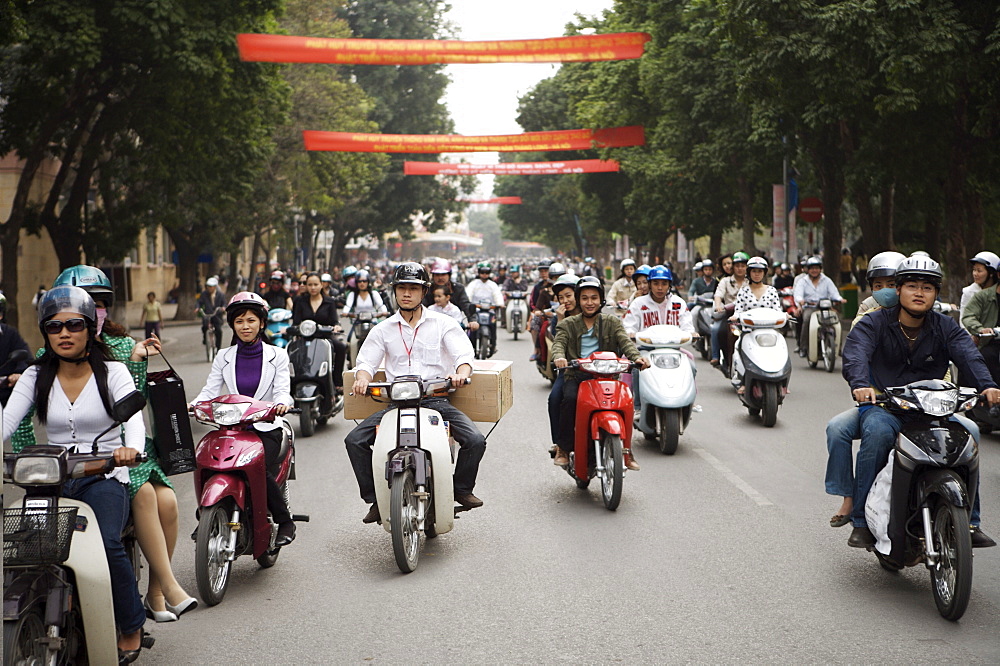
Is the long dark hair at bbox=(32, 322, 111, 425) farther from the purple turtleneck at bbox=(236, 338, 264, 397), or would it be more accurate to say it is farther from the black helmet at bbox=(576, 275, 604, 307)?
the black helmet at bbox=(576, 275, 604, 307)

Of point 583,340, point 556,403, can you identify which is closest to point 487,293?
point 583,340

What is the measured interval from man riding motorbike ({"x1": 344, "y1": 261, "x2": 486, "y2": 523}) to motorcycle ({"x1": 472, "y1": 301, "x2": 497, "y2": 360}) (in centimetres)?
1297

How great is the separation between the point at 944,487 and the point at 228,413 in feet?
11.8

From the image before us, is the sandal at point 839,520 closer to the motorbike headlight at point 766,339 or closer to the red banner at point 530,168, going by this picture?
the motorbike headlight at point 766,339

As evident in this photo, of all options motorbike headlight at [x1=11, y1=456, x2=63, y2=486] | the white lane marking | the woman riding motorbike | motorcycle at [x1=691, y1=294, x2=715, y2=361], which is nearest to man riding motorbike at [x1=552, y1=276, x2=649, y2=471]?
the white lane marking

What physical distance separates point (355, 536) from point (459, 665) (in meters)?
2.77

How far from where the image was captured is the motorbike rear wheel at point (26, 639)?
4023 millimetres

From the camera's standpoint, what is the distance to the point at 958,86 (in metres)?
20.6

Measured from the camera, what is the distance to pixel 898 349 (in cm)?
617

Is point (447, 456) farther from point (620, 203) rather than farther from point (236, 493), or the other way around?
point (620, 203)

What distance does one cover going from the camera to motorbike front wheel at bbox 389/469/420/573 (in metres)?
6.35

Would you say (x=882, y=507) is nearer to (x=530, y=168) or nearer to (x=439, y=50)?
(x=439, y=50)

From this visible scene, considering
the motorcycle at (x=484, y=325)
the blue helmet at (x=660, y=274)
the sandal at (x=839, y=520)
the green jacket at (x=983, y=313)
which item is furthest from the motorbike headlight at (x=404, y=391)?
the motorcycle at (x=484, y=325)

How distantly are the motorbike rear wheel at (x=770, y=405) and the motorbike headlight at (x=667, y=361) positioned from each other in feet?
6.55
